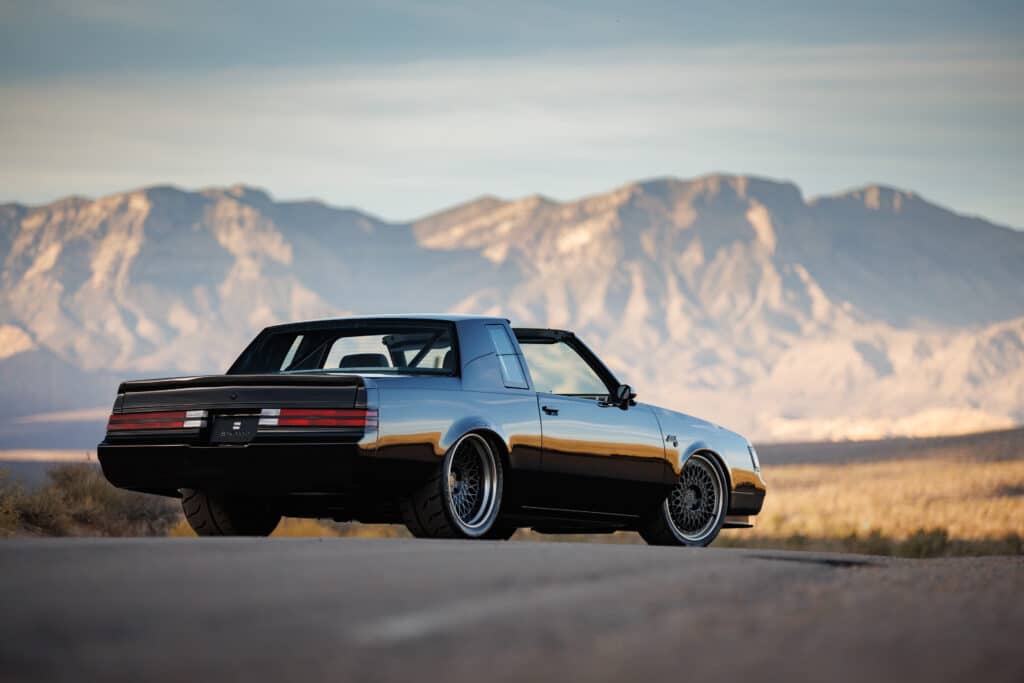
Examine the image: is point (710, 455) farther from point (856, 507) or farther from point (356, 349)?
point (856, 507)

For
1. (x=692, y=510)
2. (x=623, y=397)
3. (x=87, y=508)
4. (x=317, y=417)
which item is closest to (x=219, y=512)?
(x=317, y=417)

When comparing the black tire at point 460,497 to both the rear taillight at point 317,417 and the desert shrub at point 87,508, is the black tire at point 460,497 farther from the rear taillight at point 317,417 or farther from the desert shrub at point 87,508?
the desert shrub at point 87,508

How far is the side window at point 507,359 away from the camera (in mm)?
10273

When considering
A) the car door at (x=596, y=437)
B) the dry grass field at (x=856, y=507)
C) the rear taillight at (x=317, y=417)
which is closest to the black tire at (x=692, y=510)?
the car door at (x=596, y=437)

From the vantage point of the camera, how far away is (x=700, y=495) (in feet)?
39.4

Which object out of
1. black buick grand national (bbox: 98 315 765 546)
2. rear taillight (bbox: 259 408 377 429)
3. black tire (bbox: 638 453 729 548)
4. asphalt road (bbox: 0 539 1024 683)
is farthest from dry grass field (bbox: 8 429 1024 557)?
asphalt road (bbox: 0 539 1024 683)

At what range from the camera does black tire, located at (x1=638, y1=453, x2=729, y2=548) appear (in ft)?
37.8

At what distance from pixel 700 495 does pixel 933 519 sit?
74.4 ft

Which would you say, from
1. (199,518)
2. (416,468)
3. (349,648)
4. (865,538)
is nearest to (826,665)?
(349,648)

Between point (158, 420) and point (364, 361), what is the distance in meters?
1.42

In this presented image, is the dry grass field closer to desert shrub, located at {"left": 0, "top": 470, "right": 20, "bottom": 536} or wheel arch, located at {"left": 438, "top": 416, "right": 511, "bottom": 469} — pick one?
desert shrub, located at {"left": 0, "top": 470, "right": 20, "bottom": 536}

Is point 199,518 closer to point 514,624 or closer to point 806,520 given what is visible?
point 514,624

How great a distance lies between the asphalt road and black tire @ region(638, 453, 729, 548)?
3816 millimetres

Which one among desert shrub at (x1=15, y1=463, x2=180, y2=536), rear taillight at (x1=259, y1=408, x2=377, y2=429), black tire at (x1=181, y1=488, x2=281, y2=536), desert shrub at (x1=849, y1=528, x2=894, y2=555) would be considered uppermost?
rear taillight at (x1=259, y1=408, x2=377, y2=429)
